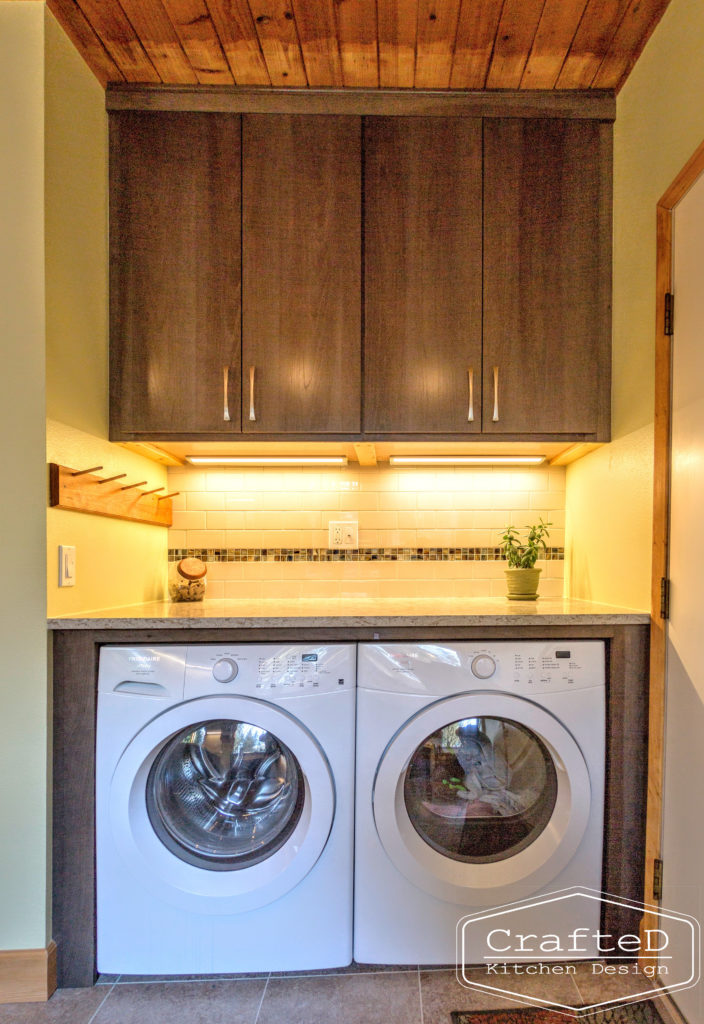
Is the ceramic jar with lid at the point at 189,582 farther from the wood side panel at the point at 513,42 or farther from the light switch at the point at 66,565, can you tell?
the wood side panel at the point at 513,42

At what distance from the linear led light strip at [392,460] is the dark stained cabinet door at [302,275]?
1.04 feet

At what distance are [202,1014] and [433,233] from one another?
2343 mm

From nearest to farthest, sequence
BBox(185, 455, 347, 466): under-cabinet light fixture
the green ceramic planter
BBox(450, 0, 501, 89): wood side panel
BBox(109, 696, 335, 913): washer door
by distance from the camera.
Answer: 1. BBox(109, 696, 335, 913): washer door
2. BBox(450, 0, 501, 89): wood side panel
3. the green ceramic planter
4. BBox(185, 455, 347, 466): under-cabinet light fixture

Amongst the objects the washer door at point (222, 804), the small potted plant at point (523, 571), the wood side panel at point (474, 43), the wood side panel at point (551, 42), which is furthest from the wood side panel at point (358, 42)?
the washer door at point (222, 804)

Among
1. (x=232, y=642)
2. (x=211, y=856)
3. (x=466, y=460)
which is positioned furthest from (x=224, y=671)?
(x=466, y=460)

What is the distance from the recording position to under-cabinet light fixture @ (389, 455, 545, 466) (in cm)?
223

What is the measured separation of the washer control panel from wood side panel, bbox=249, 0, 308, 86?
5.86ft

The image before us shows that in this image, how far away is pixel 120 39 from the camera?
1.74 metres

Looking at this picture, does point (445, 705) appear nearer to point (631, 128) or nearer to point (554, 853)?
point (554, 853)

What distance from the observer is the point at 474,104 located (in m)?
1.93

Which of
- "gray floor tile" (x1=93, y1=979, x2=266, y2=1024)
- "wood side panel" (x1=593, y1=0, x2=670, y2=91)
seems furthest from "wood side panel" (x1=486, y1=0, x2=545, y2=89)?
"gray floor tile" (x1=93, y1=979, x2=266, y2=1024)

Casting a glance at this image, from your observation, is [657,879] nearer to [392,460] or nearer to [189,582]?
[392,460]

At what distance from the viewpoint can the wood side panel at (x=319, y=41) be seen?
164 cm

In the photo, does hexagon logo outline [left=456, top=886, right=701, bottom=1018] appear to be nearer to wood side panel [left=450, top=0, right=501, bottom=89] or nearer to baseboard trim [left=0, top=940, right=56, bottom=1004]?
baseboard trim [left=0, top=940, right=56, bottom=1004]
